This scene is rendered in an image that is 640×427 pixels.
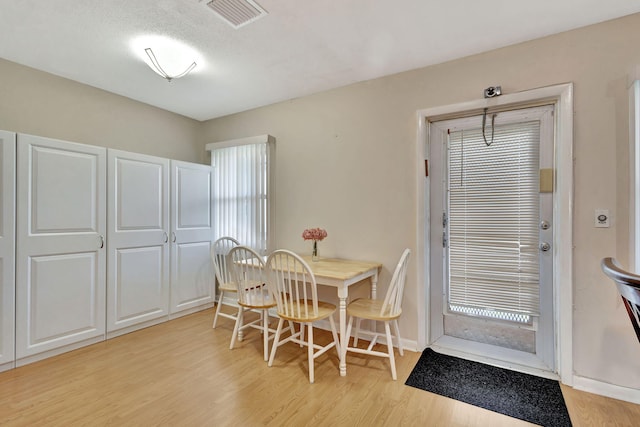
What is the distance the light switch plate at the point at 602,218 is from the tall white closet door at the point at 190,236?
3.68 metres

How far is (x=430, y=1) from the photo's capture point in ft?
5.94

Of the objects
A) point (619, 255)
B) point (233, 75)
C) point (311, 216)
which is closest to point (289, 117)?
point (233, 75)

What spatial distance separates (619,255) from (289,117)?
299cm

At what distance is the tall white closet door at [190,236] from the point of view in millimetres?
3363

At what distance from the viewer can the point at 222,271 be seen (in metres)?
3.49

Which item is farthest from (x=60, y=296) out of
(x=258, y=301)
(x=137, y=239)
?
(x=258, y=301)

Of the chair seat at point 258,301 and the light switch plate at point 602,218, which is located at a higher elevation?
the light switch plate at point 602,218

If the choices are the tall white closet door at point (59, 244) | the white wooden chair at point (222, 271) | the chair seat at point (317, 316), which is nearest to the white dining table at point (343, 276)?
the chair seat at point (317, 316)

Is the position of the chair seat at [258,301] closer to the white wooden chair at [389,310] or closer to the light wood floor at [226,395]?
the light wood floor at [226,395]

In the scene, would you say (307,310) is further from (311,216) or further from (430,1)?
(430,1)

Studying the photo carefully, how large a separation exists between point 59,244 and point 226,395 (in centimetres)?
187

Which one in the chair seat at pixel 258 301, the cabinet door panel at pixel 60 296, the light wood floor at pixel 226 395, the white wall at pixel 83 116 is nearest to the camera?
the light wood floor at pixel 226 395

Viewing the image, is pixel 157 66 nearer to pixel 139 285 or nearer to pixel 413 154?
pixel 139 285

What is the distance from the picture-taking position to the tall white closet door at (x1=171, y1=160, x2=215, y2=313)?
3.36 meters
